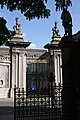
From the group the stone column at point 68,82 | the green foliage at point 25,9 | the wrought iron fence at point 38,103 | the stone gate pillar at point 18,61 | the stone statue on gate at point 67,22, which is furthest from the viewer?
the stone gate pillar at point 18,61

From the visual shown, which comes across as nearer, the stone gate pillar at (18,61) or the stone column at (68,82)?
the stone column at (68,82)

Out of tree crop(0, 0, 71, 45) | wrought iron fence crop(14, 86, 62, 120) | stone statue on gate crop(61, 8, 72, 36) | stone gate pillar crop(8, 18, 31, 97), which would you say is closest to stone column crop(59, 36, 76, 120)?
stone statue on gate crop(61, 8, 72, 36)

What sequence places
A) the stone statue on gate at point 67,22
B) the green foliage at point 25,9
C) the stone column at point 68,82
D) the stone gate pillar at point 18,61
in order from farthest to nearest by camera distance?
the stone gate pillar at point 18,61, the stone statue on gate at point 67,22, the stone column at point 68,82, the green foliage at point 25,9

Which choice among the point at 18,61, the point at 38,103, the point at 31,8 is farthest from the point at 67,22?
the point at 18,61

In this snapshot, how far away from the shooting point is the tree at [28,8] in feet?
31.9

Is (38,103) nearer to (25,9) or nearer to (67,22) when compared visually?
(67,22)

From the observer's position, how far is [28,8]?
10070mm

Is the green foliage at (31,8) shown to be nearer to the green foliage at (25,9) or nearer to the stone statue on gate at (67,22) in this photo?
the green foliage at (25,9)

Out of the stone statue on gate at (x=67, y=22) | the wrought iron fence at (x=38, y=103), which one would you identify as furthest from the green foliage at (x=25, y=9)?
the wrought iron fence at (x=38, y=103)

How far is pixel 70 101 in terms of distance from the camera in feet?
37.3

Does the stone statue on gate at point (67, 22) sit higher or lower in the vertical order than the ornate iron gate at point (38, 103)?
higher

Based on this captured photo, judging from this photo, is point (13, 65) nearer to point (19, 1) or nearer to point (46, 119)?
point (46, 119)

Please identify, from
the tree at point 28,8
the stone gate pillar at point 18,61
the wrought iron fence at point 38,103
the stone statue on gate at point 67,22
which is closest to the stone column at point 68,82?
the stone statue on gate at point 67,22

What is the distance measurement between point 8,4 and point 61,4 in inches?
68.7
